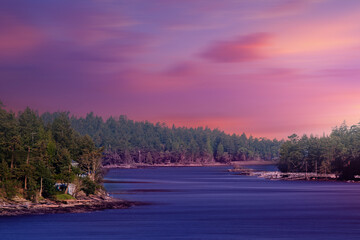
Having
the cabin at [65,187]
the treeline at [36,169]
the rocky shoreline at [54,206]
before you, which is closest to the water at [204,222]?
the rocky shoreline at [54,206]

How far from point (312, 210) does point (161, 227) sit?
3960cm

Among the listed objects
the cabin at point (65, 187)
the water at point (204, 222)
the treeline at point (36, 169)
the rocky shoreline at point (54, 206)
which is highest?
the treeline at point (36, 169)

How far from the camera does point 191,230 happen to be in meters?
79.9

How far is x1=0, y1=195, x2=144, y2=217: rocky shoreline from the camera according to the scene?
80831 millimetres

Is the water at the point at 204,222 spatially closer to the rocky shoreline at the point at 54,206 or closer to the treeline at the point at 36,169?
the rocky shoreline at the point at 54,206

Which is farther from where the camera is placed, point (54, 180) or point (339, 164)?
point (339, 164)

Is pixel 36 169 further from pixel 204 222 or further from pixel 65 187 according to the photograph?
pixel 204 222

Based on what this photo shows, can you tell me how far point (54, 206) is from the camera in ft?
281

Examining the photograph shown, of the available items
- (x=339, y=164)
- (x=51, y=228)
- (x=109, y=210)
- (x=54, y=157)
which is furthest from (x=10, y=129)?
(x=339, y=164)

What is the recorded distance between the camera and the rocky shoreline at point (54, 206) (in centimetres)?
8083

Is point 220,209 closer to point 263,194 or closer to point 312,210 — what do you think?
point 312,210

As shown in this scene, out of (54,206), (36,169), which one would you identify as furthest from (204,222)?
(36,169)

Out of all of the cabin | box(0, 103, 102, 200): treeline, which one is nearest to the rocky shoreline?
box(0, 103, 102, 200): treeline

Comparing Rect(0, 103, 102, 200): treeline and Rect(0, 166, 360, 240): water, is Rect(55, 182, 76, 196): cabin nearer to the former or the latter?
Rect(0, 103, 102, 200): treeline
